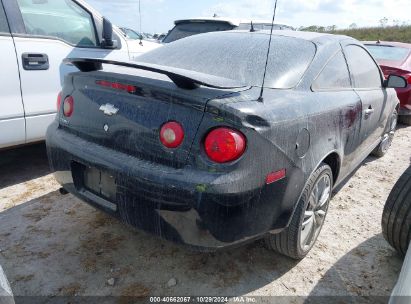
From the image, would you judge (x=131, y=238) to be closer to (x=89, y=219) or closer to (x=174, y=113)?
(x=89, y=219)

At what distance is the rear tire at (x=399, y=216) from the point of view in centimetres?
229

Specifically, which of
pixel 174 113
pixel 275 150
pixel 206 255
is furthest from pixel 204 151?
pixel 206 255

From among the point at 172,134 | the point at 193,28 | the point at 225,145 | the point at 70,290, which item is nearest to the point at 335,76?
the point at 225,145

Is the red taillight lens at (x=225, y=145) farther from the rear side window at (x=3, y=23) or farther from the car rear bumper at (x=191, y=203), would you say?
the rear side window at (x=3, y=23)

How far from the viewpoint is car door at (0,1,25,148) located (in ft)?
9.84

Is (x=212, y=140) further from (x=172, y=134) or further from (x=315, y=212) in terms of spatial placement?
(x=315, y=212)

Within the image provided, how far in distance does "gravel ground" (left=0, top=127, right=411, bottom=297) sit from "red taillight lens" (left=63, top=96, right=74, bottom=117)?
36.5 inches

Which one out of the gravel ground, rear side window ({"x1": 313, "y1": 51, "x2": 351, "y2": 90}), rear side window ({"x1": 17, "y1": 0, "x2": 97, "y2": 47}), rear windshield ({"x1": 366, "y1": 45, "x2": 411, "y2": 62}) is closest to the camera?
the gravel ground

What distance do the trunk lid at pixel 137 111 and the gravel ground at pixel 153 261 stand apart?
0.54 m

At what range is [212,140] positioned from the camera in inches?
68.1

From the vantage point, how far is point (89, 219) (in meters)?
2.84

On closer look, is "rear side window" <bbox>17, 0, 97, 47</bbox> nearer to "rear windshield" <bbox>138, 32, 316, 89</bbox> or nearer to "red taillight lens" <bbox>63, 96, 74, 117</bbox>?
"rear windshield" <bbox>138, 32, 316, 89</bbox>

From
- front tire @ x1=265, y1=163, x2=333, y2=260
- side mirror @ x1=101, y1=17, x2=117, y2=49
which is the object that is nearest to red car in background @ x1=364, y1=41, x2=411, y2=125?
front tire @ x1=265, y1=163, x2=333, y2=260

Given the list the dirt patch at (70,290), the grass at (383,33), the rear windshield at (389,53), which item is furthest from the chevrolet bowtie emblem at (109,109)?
the grass at (383,33)
